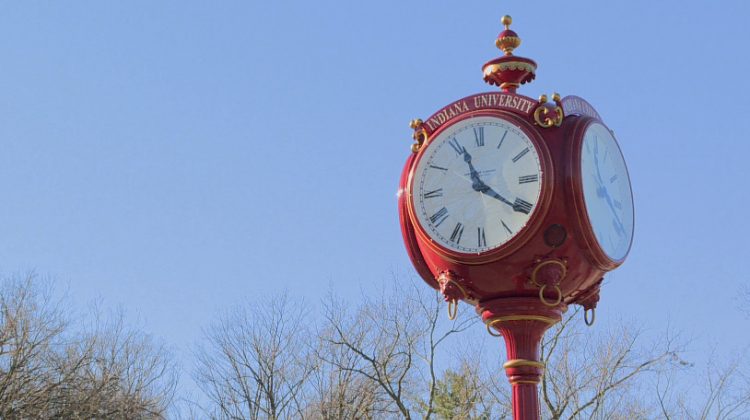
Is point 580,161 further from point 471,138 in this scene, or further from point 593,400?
point 593,400

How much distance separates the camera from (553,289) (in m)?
8.62

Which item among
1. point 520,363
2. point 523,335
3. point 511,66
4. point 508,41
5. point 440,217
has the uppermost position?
point 508,41

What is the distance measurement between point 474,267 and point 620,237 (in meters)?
1.27

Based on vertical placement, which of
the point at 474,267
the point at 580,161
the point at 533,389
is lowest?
the point at 533,389

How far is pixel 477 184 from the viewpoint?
8.80 meters

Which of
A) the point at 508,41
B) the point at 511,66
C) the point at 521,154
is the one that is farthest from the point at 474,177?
the point at 508,41

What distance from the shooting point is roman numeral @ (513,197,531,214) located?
849cm

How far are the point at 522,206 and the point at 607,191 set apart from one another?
0.88m

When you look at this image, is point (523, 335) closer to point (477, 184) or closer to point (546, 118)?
point (477, 184)

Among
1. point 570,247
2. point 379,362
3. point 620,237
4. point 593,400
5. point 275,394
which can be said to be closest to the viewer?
point 570,247

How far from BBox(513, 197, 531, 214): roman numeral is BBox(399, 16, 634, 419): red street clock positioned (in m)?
0.01

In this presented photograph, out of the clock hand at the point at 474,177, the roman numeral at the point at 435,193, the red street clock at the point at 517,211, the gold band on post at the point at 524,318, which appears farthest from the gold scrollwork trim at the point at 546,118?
the gold band on post at the point at 524,318

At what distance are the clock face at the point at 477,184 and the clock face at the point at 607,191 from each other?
46cm

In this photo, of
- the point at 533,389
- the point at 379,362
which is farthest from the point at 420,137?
the point at 379,362
